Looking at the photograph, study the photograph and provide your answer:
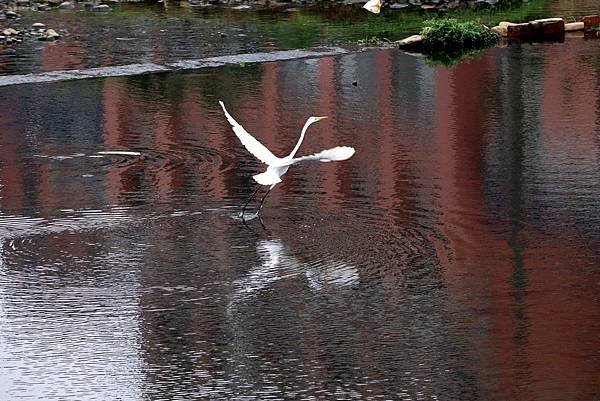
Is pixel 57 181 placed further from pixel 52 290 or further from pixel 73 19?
pixel 73 19

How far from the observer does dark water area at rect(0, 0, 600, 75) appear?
20734 mm

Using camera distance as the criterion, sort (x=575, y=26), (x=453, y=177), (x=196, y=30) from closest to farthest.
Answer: (x=453, y=177) → (x=575, y=26) → (x=196, y=30)

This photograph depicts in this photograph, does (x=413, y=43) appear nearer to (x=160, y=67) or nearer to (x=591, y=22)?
(x=591, y=22)

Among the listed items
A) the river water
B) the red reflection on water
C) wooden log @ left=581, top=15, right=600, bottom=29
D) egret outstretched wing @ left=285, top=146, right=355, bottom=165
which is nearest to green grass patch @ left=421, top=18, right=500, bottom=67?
the red reflection on water

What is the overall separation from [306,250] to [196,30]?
15651 mm

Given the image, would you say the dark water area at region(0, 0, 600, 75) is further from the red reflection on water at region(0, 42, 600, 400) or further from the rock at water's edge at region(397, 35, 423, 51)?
the red reflection on water at region(0, 42, 600, 400)

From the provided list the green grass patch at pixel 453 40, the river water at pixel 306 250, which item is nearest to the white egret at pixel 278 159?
the river water at pixel 306 250

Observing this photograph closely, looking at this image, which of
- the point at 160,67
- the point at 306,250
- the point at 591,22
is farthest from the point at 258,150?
the point at 591,22

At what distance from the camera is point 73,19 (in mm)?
27781

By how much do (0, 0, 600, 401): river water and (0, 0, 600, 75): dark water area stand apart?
4.12 metres

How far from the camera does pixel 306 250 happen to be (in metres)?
9.39

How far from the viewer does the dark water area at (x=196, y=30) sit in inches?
816

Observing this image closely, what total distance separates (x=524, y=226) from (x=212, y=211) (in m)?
2.42

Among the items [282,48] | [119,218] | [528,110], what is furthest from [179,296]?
[282,48]
